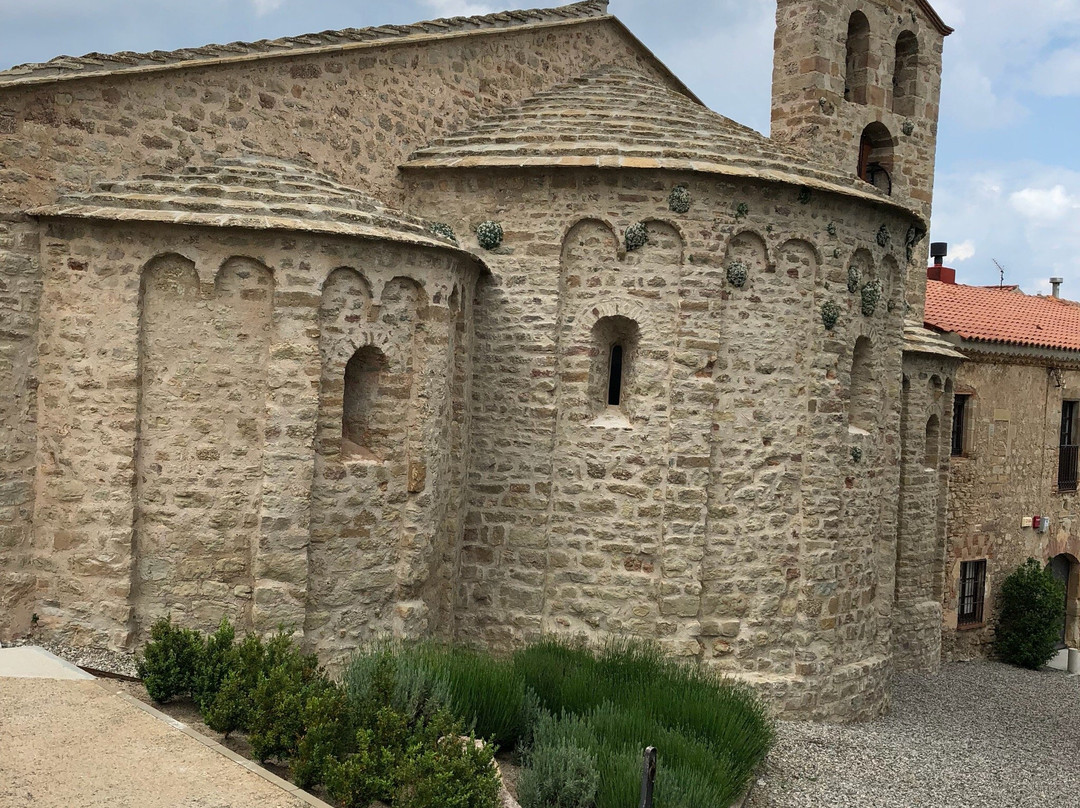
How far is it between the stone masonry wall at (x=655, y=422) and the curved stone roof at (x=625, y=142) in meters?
0.20

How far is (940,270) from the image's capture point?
904 inches

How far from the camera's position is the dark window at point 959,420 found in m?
18.7

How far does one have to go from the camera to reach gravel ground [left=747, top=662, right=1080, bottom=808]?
9.44m

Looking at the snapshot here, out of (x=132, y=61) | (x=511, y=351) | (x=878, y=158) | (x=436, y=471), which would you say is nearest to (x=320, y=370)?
(x=436, y=471)

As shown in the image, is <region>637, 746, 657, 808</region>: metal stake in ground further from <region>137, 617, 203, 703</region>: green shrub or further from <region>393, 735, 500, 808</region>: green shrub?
<region>137, 617, 203, 703</region>: green shrub

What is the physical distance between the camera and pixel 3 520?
9.03 meters

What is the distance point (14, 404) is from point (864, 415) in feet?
28.8

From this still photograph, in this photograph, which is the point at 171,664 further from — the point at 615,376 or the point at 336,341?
the point at 615,376

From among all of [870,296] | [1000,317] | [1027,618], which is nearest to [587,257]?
[870,296]

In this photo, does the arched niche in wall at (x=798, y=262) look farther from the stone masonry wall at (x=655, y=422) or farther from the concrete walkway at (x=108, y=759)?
the concrete walkway at (x=108, y=759)

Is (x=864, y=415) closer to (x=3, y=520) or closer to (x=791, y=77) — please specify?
(x=791, y=77)

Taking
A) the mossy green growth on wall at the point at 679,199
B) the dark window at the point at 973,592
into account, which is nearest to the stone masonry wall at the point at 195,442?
the mossy green growth on wall at the point at 679,199

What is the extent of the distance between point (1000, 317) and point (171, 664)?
55.9 ft

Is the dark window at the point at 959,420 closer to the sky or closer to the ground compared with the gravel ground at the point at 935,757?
closer to the sky
